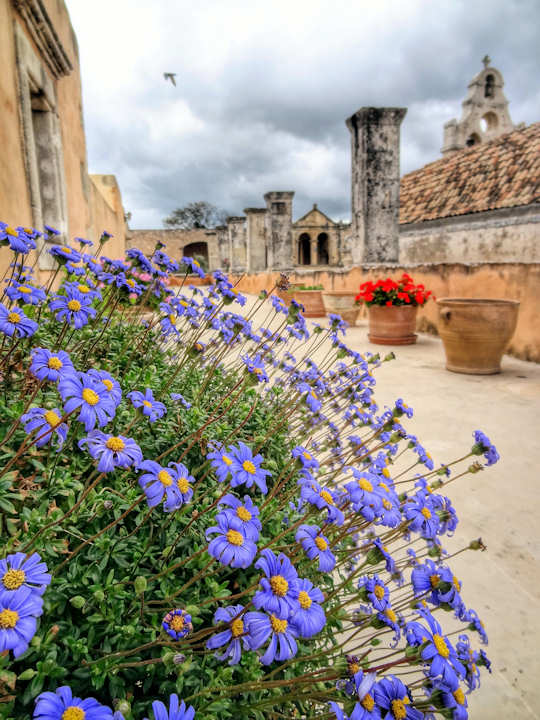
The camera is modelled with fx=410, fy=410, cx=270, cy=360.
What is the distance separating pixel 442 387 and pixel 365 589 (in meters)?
3.47

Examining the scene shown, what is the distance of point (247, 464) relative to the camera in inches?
36.2

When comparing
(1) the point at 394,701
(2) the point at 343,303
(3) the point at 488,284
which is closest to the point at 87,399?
(1) the point at 394,701

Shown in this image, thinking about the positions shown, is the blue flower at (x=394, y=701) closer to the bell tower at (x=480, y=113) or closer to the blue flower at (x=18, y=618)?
the blue flower at (x=18, y=618)

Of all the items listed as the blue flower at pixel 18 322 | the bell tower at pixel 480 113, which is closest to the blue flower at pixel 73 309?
the blue flower at pixel 18 322

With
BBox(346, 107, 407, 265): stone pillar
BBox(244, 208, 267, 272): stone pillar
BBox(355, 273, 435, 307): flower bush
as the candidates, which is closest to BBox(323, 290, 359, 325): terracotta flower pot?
BBox(346, 107, 407, 265): stone pillar

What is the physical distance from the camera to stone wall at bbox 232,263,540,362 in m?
4.79

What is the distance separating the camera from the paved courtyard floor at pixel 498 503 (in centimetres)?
126

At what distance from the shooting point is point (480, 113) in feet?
69.5

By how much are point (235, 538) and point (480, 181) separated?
13.3m

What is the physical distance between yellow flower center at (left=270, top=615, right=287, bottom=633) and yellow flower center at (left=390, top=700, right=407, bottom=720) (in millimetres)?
239

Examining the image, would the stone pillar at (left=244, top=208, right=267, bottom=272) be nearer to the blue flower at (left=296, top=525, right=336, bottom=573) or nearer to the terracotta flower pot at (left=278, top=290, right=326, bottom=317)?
the terracotta flower pot at (left=278, top=290, right=326, bottom=317)

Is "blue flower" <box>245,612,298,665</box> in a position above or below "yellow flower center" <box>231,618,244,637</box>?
above

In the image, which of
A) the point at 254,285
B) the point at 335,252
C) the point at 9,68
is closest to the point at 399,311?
the point at 9,68

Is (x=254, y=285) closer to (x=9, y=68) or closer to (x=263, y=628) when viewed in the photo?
(x=9, y=68)
